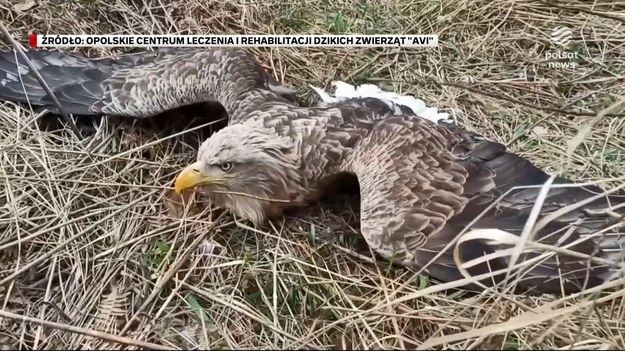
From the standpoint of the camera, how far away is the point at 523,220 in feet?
6.15

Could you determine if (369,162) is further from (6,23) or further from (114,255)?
(6,23)

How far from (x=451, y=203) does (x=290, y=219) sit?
16.4 inches

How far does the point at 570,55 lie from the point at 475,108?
38 centimetres

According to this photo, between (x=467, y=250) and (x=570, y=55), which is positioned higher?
(x=570, y=55)

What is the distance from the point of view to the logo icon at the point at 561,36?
2459 mm

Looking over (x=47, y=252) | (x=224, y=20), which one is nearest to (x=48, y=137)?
(x=47, y=252)

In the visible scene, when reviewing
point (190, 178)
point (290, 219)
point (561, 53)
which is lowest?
point (290, 219)

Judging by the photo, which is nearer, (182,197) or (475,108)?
(182,197)

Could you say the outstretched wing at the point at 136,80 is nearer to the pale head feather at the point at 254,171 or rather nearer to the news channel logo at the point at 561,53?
the pale head feather at the point at 254,171

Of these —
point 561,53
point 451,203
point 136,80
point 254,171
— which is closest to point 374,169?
point 451,203

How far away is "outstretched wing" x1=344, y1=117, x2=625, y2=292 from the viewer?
69.9 inches

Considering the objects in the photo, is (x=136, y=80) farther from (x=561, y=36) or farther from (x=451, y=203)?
(x=561, y=36)

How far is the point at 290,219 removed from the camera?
2072 millimetres

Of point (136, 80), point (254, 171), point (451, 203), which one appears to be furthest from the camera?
point (136, 80)
